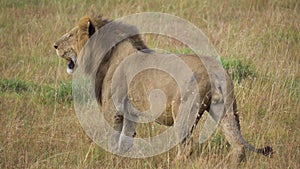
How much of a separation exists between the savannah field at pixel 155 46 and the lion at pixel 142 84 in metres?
0.24

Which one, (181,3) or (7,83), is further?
(181,3)

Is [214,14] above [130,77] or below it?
below

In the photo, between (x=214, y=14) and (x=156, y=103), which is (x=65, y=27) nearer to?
(x=214, y=14)

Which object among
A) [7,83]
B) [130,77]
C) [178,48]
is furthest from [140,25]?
[130,77]

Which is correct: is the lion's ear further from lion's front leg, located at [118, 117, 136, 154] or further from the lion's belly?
lion's front leg, located at [118, 117, 136, 154]

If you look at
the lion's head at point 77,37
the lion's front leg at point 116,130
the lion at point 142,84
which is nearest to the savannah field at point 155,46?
the lion's front leg at point 116,130

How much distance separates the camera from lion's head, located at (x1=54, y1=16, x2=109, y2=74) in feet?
18.4

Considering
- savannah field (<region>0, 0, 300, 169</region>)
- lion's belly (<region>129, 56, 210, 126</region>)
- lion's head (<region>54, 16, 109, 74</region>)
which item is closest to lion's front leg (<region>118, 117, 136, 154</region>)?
savannah field (<region>0, 0, 300, 169</region>)

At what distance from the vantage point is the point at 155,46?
8.51 m

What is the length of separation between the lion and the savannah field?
0.79ft

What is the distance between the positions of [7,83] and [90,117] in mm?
1789

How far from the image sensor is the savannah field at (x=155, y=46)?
16.4 ft

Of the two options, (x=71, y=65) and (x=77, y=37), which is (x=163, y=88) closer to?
(x=77, y=37)

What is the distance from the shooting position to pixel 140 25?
9422 mm
